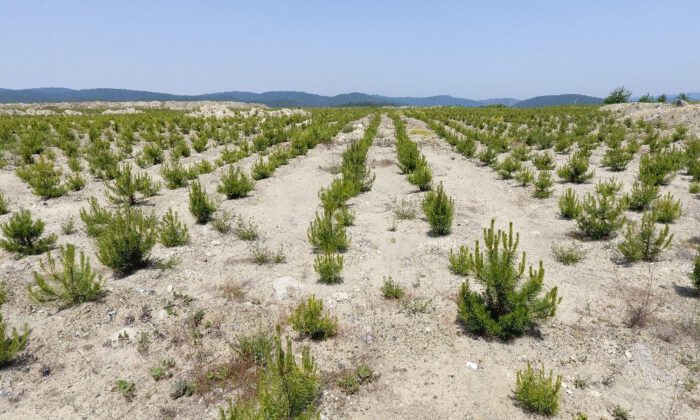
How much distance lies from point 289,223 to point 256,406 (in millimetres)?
5339

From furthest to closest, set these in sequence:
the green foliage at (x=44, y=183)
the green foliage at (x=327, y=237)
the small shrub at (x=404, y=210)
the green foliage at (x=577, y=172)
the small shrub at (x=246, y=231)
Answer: the green foliage at (x=577, y=172)
the green foliage at (x=44, y=183)
the small shrub at (x=404, y=210)
the small shrub at (x=246, y=231)
the green foliage at (x=327, y=237)

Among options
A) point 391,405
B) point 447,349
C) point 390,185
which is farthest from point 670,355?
point 390,185

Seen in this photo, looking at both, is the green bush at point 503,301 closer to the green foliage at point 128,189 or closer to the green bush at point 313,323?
the green bush at point 313,323

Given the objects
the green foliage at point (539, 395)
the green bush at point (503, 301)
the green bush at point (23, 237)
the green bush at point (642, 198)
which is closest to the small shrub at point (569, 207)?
the green bush at point (642, 198)

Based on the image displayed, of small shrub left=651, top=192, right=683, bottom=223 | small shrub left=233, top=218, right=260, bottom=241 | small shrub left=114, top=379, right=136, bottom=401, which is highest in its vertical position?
small shrub left=651, top=192, right=683, bottom=223

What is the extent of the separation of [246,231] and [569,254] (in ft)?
20.0

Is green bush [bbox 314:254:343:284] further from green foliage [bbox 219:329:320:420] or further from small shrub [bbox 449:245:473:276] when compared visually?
green foliage [bbox 219:329:320:420]

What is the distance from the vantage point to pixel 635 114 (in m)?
29.1

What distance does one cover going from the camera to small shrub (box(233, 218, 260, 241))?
761cm

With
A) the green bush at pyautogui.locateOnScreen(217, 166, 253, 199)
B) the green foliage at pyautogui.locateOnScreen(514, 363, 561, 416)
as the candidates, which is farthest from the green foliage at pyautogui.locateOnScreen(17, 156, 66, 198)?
the green foliage at pyautogui.locateOnScreen(514, 363, 561, 416)

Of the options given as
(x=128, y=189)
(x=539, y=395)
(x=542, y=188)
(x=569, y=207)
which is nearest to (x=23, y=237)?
(x=128, y=189)

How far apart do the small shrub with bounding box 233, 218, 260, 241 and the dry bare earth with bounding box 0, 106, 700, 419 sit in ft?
0.55

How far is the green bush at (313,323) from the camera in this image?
466cm

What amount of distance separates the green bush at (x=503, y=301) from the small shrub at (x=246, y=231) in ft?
14.8
